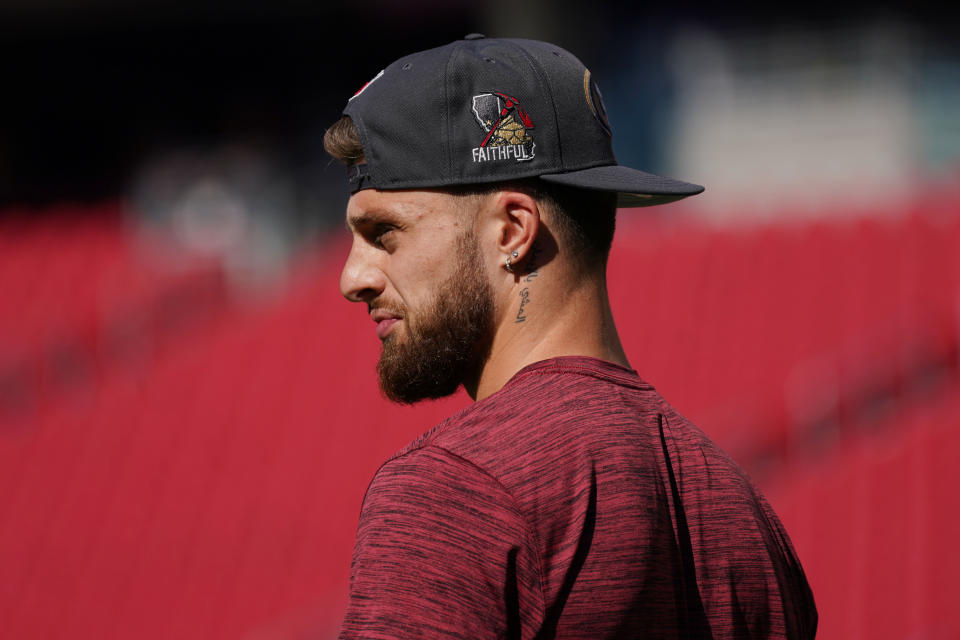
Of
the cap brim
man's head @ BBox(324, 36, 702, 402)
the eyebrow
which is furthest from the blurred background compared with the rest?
the eyebrow

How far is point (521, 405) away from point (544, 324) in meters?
0.15

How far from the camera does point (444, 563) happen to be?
93cm

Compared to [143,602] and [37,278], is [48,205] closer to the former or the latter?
[37,278]

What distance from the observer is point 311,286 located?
7203 millimetres

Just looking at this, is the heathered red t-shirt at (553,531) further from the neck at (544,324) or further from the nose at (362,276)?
the nose at (362,276)

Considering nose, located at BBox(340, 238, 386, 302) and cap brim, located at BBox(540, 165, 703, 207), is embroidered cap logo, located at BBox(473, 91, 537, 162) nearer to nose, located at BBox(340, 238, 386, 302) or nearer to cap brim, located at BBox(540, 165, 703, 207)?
cap brim, located at BBox(540, 165, 703, 207)

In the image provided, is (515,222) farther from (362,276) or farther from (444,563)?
(444,563)

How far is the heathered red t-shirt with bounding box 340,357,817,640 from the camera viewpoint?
0.93 m

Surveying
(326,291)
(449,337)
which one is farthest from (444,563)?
(326,291)

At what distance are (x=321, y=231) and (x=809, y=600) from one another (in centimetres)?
734

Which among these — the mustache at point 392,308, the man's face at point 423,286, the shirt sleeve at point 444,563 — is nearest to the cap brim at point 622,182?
the man's face at point 423,286

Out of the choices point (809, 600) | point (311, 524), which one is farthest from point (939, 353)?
point (809, 600)

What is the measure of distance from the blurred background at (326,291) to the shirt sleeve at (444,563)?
284 centimetres

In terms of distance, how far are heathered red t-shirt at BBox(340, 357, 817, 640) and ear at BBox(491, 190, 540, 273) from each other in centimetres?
13
